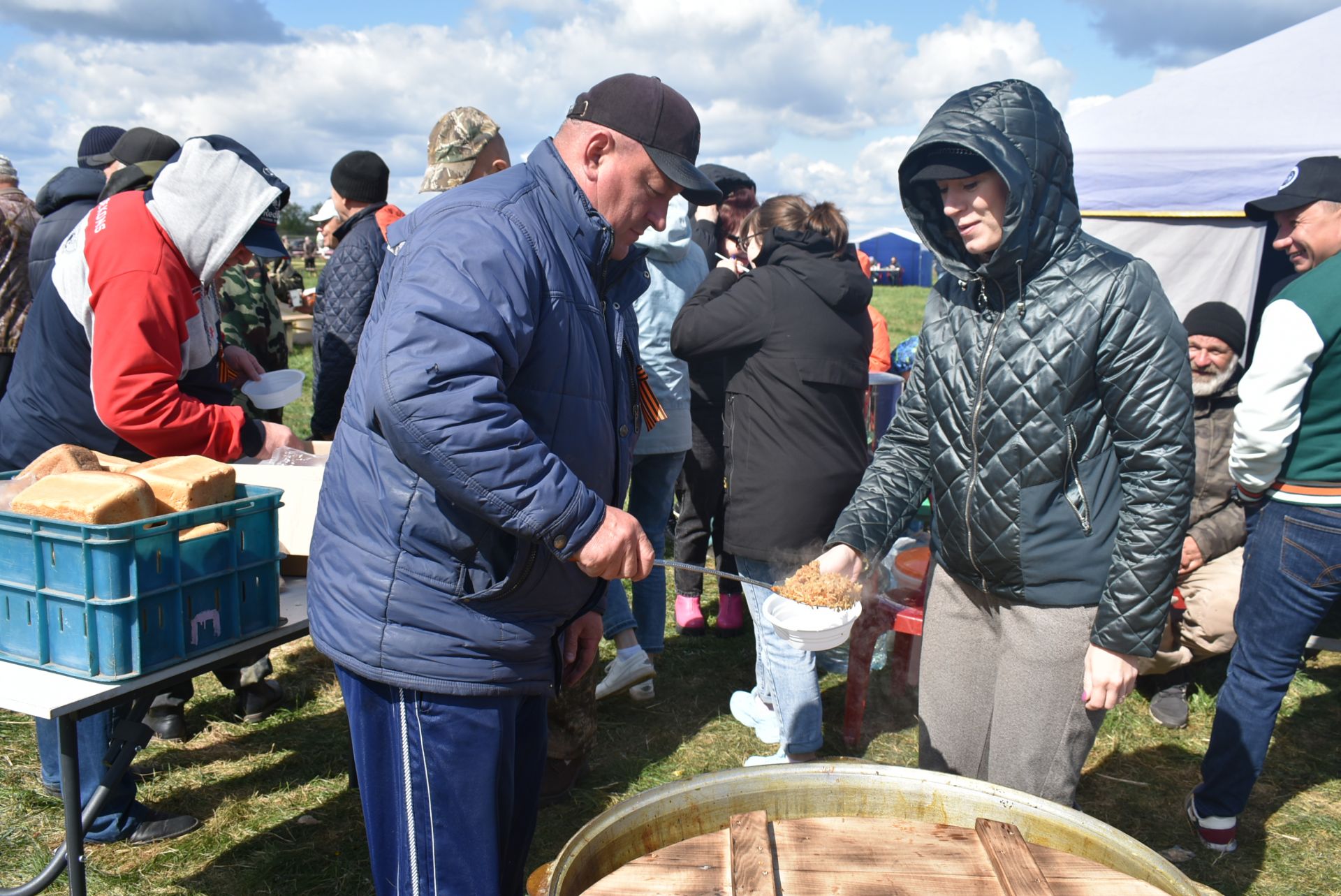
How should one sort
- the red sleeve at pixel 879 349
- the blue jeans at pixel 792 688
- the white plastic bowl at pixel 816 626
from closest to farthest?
the white plastic bowl at pixel 816 626 → the blue jeans at pixel 792 688 → the red sleeve at pixel 879 349

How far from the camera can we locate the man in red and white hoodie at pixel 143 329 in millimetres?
Result: 2490

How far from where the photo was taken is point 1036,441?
7.00 feet

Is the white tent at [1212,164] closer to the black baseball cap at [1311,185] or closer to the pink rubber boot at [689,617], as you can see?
the black baseball cap at [1311,185]

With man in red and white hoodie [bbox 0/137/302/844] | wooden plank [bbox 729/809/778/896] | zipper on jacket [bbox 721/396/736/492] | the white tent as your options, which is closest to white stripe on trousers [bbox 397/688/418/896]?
wooden plank [bbox 729/809/778/896]

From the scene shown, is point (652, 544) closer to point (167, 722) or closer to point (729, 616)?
point (729, 616)

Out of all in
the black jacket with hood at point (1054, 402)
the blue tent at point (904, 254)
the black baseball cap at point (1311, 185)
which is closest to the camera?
the black jacket with hood at point (1054, 402)

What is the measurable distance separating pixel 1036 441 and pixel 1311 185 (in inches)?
86.7

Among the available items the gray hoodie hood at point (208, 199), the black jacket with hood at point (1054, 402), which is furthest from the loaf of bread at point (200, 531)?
Result: the black jacket with hood at point (1054, 402)

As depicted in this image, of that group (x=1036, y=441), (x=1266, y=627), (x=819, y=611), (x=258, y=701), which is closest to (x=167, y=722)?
(x=258, y=701)

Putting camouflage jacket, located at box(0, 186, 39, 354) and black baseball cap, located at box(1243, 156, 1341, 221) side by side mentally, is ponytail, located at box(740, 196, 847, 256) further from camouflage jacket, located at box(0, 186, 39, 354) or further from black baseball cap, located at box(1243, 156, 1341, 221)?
camouflage jacket, located at box(0, 186, 39, 354)

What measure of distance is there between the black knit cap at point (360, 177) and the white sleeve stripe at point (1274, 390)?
12.8 ft

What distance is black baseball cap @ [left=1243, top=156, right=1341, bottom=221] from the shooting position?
11.1ft

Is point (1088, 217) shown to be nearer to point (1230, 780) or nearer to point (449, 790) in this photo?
point (1230, 780)

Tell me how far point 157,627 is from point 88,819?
549mm
